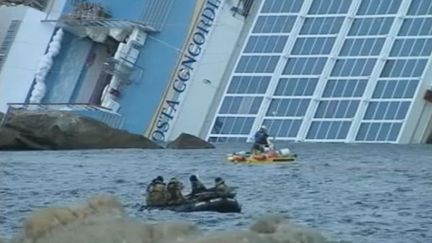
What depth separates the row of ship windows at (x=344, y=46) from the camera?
5334 cm

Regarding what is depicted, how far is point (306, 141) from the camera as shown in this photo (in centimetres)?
5378

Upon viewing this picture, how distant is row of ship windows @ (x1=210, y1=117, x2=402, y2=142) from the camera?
52562 mm

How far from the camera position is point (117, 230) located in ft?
A: 36.8

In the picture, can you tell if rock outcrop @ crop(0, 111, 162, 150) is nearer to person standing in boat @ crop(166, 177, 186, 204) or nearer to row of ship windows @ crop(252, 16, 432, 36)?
row of ship windows @ crop(252, 16, 432, 36)

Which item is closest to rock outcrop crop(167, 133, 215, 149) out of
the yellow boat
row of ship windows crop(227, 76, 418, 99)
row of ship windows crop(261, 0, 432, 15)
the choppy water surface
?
the choppy water surface

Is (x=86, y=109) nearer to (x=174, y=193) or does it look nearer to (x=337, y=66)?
(x=337, y=66)

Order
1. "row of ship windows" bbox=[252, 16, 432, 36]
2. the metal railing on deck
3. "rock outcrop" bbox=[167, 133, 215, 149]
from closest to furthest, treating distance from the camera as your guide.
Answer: "rock outcrop" bbox=[167, 133, 215, 149]
"row of ship windows" bbox=[252, 16, 432, 36]
the metal railing on deck

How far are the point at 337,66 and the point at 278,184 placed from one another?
74.8 feet

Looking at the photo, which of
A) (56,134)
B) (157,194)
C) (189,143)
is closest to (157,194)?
(157,194)

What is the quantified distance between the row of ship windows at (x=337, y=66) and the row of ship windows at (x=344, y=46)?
A: 0.83ft

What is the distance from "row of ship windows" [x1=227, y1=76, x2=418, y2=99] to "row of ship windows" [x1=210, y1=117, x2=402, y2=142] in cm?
110

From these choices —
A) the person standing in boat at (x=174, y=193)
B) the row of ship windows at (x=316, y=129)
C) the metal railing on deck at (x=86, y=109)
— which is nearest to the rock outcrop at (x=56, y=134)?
the row of ship windows at (x=316, y=129)

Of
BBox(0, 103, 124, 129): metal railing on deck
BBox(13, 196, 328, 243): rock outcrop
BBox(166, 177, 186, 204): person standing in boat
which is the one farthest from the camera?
BBox(0, 103, 124, 129): metal railing on deck

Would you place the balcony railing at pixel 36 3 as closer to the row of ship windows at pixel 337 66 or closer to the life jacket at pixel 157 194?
the row of ship windows at pixel 337 66
